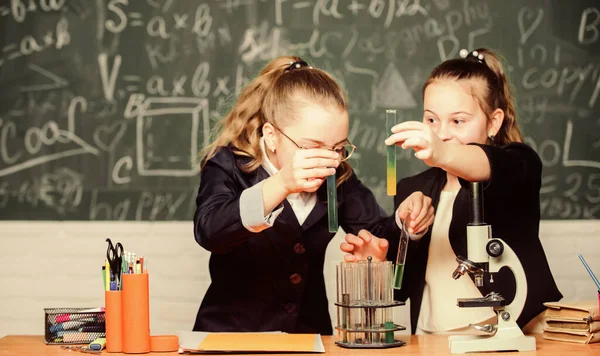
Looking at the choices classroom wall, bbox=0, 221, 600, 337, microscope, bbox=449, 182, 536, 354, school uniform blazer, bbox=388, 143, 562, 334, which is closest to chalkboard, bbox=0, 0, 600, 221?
classroom wall, bbox=0, 221, 600, 337

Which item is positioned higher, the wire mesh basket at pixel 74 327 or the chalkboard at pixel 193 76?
the chalkboard at pixel 193 76

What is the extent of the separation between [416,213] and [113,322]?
32.1 inches

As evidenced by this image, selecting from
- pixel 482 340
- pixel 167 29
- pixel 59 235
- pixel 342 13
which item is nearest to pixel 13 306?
pixel 59 235

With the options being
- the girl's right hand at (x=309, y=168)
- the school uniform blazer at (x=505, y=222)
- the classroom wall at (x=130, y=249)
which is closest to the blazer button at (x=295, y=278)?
the school uniform blazer at (x=505, y=222)

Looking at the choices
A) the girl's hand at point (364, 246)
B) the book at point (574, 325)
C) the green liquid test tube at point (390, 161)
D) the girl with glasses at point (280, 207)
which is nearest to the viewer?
the green liquid test tube at point (390, 161)

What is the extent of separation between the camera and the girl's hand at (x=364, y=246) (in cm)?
199

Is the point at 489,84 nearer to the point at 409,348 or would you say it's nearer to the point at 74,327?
the point at 409,348

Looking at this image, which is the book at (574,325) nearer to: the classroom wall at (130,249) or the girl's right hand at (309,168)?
the girl's right hand at (309,168)

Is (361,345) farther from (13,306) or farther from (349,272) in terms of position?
(13,306)

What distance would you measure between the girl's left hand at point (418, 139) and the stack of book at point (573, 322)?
1.56 ft

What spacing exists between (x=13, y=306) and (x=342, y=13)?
190cm

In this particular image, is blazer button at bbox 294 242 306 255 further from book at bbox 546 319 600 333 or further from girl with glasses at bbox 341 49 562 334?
book at bbox 546 319 600 333

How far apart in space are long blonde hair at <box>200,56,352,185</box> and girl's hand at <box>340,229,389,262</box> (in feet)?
1.27

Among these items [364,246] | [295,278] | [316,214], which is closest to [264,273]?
[295,278]
